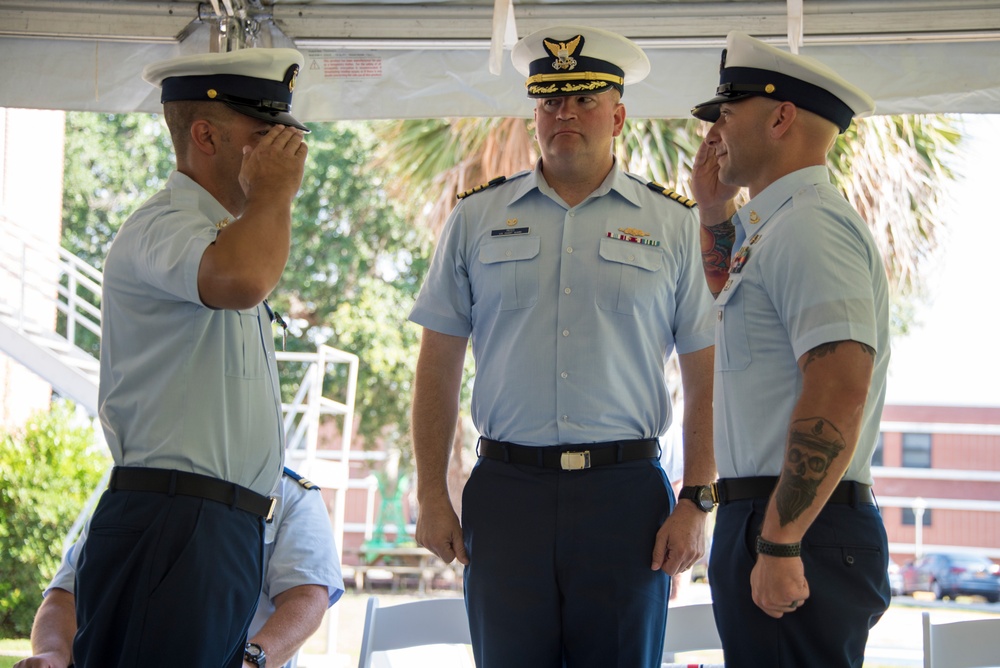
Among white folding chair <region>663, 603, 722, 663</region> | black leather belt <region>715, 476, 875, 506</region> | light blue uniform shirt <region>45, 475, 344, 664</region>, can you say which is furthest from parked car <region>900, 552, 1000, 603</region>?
black leather belt <region>715, 476, 875, 506</region>

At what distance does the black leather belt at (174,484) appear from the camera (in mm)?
2086

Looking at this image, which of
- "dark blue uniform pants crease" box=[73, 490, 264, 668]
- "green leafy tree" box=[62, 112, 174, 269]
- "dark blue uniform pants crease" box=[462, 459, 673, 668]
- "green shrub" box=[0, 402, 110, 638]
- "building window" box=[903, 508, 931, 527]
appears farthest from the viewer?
"building window" box=[903, 508, 931, 527]

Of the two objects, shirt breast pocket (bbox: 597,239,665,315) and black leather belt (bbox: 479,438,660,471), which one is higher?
shirt breast pocket (bbox: 597,239,665,315)

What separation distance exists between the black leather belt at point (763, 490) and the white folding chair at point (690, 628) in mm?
769

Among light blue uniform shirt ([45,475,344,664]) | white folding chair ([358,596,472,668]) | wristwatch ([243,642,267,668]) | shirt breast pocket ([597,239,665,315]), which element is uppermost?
shirt breast pocket ([597,239,665,315])

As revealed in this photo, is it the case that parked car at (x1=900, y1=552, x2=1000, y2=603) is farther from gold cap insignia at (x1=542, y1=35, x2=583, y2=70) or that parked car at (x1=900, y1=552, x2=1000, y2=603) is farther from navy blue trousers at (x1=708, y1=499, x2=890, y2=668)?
navy blue trousers at (x1=708, y1=499, x2=890, y2=668)

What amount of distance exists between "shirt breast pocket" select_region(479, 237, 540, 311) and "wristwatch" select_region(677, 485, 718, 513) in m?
0.62

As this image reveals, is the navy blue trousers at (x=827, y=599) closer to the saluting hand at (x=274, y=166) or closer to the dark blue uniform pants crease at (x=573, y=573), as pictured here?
the dark blue uniform pants crease at (x=573, y=573)

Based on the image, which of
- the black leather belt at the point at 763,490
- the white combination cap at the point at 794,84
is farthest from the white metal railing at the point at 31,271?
the black leather belt at the point at 763,490

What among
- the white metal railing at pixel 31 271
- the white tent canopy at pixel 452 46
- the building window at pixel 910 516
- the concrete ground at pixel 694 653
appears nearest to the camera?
the concrete ground at pixel 694 653

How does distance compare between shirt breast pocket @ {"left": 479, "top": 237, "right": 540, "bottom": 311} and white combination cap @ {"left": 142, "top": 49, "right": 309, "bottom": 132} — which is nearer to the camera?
white combination cap @ {"left": 142, "top": 49, "right": 309, "bottom": 132}

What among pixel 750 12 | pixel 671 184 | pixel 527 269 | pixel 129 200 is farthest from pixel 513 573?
pixel 129 200

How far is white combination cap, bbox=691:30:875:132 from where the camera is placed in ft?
7.32

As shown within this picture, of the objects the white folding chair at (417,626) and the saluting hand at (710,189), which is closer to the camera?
the saluting hand at (710,189)
